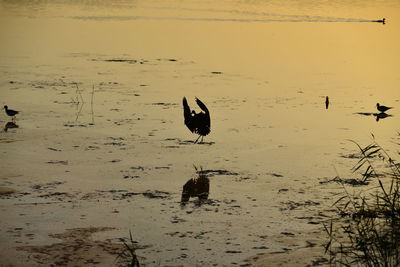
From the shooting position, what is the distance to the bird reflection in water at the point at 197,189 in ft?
22.9

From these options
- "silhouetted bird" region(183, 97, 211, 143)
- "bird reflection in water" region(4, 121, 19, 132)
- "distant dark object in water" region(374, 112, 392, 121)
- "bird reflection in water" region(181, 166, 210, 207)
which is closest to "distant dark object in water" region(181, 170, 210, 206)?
"bird reflection in water" region(181, 166, 210, 207)

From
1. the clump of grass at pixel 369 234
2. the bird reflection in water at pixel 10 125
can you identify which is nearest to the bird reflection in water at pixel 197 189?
the clump of grass at pixel 369 234

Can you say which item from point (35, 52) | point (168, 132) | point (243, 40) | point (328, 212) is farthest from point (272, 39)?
point (328, 212)

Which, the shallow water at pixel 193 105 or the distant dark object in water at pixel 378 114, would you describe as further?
the distant dark object in water at pixel 378 114

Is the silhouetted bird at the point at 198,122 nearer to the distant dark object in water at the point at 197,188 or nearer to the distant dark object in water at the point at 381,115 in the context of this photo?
the distant dark object in water at the point at 197,188

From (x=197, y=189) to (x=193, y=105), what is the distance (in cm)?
385

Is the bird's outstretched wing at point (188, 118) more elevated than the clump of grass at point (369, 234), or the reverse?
the bird's outstretched wing at point (188, 118)

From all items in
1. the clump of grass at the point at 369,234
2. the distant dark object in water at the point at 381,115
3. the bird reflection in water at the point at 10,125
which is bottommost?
the clump of grass at the point at 369,234

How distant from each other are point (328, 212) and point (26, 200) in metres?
2.74

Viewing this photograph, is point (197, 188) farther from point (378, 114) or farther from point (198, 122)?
point (378, 114)

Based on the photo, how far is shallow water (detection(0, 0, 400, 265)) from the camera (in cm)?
651


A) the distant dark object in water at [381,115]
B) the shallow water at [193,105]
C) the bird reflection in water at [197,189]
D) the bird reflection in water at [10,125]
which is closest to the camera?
the shallow water at [193,105]

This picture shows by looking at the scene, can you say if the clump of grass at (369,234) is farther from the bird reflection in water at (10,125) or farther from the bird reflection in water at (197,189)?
the bird reflection in water at (10,125)

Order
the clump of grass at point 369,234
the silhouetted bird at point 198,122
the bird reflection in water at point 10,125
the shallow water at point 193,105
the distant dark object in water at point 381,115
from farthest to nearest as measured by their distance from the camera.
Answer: the distant dark object in water at point 381,115, the bird reflection in water at point 10,125, the silhouetted bird at point 198,122, the shallow water at point 193,105, the clump of grass at point 369,234
